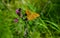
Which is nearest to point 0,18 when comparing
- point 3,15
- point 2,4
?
point 3,15

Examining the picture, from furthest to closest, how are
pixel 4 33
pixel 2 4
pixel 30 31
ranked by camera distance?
pixel 2 4, pixel 30 31, pixel 4 33

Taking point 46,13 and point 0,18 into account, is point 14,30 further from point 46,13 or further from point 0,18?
point 46,13

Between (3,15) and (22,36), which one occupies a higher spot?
(3,15)

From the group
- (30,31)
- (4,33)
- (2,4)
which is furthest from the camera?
(2,4)

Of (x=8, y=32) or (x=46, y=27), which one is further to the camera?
(x=46, y=27)

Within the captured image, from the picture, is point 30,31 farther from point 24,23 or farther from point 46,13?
point 46,13

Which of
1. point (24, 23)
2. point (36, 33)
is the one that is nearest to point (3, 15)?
point (24, 23)
